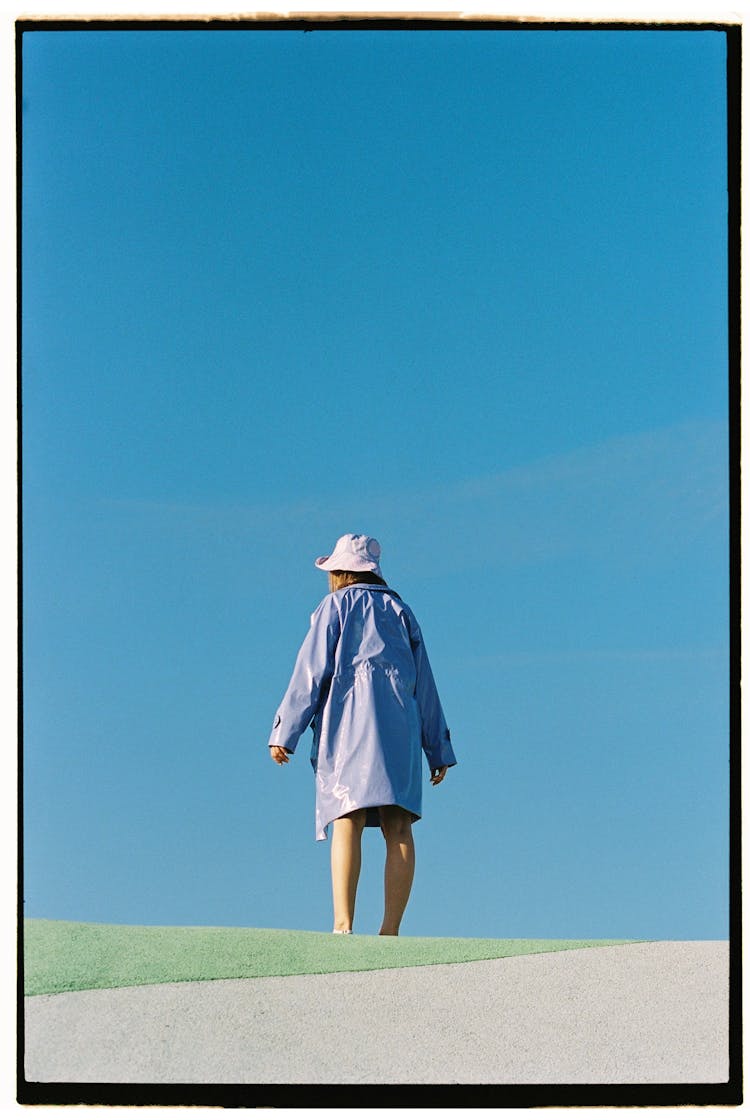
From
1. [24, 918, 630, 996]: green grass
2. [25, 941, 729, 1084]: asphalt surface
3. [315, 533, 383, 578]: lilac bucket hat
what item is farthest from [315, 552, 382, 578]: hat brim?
[25, 941, 729, 1084]: asphalt surface

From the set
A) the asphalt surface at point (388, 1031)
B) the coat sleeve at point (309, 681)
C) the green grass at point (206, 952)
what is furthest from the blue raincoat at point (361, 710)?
the asphalt surface at point (388, 1031)

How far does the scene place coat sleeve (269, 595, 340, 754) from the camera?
304 inches

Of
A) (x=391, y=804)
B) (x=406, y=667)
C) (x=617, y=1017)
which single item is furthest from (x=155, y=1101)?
(x=406, y=667)

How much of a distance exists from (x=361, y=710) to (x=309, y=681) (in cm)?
29

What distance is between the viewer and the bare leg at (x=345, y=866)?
7.38 meters

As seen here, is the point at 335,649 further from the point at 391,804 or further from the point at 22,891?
the point at 22,891

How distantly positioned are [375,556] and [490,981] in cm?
262

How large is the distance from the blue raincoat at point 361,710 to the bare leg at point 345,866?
0.25 feet

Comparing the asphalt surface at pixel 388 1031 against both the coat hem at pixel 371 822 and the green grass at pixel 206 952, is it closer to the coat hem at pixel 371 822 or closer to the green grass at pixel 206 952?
the green grass at pixel 206 952

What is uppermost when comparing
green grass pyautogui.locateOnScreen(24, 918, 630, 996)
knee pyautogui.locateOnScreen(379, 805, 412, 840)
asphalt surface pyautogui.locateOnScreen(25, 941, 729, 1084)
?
knee pyautogui.locateOnScreen(379, 805, 412, 840)

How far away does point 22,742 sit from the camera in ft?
16.7

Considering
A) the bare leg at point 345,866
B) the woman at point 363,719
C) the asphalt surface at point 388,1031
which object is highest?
the woman at point 363,719

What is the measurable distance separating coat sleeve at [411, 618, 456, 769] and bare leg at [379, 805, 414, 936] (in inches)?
16.6

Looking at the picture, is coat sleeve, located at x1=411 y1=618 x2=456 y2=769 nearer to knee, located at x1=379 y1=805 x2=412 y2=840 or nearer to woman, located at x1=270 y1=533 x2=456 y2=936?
woman, located at x1=270 y1=533 x2=456 y2=936
